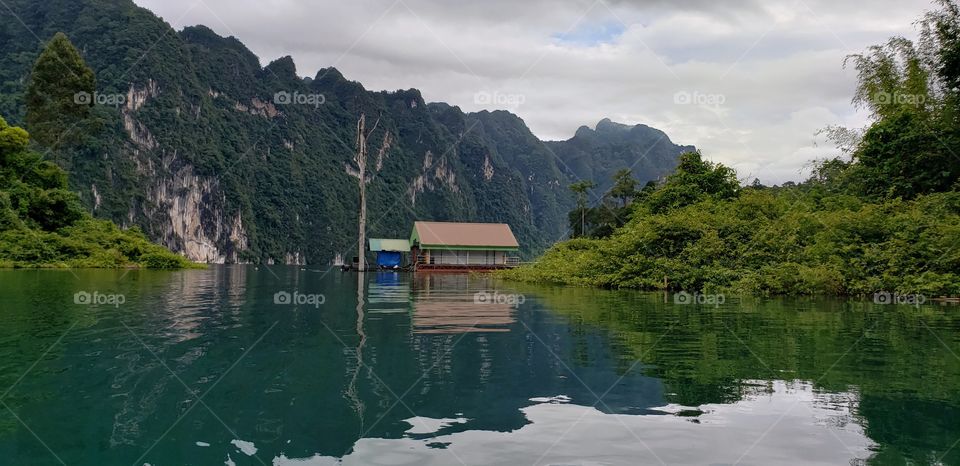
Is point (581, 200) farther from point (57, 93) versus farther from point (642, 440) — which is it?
point (642, 440)

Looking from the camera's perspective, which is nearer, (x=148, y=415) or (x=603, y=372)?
(x=148, y=415)

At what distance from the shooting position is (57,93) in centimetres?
5853

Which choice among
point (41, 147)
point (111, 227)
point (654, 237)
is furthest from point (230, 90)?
point (654, 237)

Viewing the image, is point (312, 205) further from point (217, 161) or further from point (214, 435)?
point (214, 435)

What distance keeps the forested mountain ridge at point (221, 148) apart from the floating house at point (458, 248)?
39.5m

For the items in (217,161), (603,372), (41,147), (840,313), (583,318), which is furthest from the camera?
(217,161)

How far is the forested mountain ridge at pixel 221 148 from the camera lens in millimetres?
108688

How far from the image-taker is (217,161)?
428 ft

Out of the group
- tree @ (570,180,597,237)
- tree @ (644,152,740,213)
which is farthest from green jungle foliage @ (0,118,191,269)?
tree @ (570,180,597,237)

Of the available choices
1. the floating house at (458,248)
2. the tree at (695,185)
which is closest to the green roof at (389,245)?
the floating house at (458,248)

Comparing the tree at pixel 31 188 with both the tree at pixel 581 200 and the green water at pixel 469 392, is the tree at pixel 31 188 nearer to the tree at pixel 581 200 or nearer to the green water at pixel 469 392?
the green water at pixel 469 392

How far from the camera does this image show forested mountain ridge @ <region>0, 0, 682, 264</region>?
109m

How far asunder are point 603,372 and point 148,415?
467 cm

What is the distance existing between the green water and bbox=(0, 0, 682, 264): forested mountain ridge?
7289 centimetres
